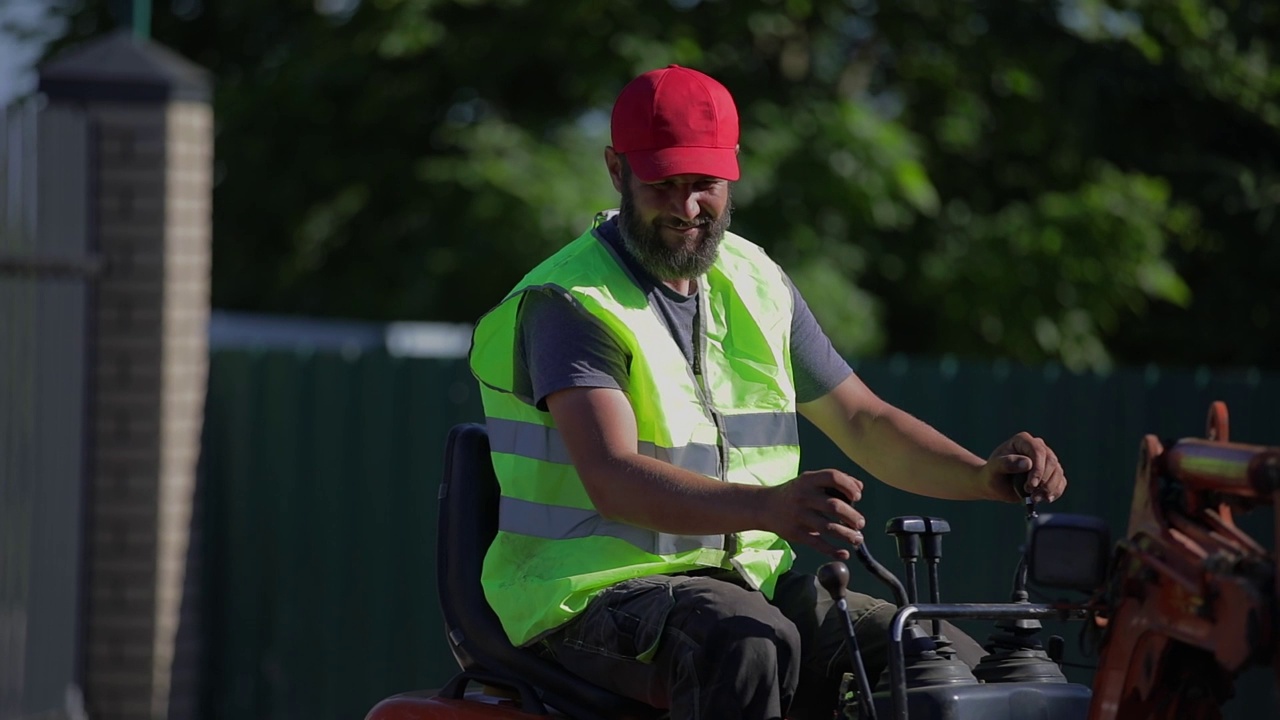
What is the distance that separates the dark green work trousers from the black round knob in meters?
0.18

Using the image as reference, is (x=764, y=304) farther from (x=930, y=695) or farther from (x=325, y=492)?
(x=325, y=492)

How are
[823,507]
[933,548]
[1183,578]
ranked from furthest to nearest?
[933,548], [823,507], [1183,578]

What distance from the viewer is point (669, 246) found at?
342 cm

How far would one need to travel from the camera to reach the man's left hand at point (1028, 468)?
324cm

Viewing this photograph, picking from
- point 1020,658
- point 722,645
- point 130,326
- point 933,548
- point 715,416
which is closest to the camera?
point 722,645

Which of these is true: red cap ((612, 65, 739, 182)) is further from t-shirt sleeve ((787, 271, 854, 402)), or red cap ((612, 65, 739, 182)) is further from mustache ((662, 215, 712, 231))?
t-shirt sleeve ((787, 271, 854, 402))

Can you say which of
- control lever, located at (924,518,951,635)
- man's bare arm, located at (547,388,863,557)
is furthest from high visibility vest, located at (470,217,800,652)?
control lever, located at (924,518,951,635)

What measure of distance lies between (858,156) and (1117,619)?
8934 millimetres

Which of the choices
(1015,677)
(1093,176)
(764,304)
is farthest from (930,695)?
(1093,176)

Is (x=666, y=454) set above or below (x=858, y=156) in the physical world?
below

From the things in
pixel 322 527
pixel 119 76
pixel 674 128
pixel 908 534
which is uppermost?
pixel 119 76

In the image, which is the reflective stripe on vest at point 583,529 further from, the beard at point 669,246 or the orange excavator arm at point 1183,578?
the orange excavator arm at point 1183,578

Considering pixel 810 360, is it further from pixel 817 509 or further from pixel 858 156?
pixel 858 156

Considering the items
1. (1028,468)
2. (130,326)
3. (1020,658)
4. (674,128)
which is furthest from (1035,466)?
(130,326)
